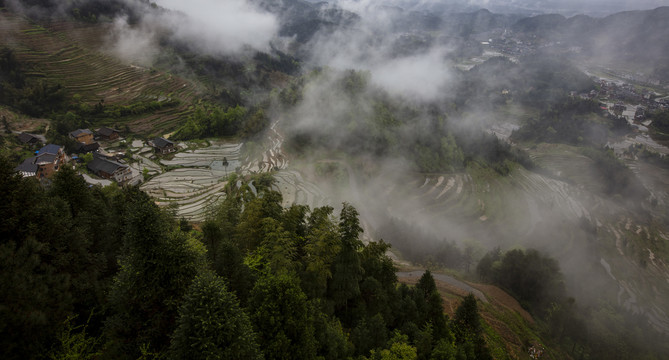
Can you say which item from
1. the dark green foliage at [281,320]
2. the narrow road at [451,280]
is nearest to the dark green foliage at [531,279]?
the narrow road at [451,280]

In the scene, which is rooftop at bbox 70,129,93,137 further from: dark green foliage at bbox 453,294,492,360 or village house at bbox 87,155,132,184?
dark green foliage at bbox 453,294,492,360

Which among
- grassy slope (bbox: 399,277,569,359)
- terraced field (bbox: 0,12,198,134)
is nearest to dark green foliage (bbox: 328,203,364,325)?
grassy slope (bbox: 399,277,569,359)

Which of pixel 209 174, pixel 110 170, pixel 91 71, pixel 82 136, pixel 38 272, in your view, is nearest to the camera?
pixel 38 272

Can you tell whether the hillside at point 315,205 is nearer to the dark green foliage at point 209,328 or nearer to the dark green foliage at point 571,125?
the dark green foliage at point 209,328

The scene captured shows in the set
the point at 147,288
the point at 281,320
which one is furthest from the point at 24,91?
the point at 281,320

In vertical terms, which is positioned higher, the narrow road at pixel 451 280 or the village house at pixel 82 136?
the village house at pixel 82 136

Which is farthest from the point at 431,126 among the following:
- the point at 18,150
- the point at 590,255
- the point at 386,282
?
the point at 18,150

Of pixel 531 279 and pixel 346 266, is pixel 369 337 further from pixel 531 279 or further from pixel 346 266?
pixel 531 279
